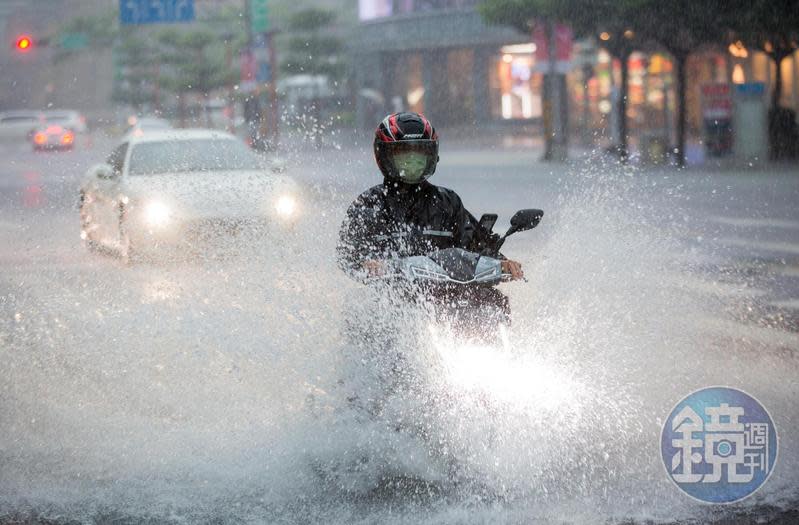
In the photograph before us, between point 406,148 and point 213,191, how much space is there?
29.4ft

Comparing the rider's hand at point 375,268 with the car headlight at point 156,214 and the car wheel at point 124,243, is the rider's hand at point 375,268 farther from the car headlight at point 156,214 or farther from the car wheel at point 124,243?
the car headlight at point 156,214

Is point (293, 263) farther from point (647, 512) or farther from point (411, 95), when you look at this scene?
point (411, 95)

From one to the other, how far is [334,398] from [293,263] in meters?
4.50

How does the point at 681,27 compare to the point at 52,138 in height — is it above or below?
above

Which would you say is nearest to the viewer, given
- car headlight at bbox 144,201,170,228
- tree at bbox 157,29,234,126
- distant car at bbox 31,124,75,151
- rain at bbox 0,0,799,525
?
rain at bbox 0,0,799,525

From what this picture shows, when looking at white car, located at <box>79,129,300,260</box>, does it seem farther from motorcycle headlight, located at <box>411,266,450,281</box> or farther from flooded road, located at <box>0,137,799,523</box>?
motorcycle headlight, located at <box>411,266,450,281</box>

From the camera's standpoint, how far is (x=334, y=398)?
542cm


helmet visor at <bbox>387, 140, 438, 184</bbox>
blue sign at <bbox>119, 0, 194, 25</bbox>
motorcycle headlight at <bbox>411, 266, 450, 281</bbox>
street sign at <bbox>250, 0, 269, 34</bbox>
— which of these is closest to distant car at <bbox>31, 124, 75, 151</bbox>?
blue sign at <bbox>119, 0, 194, 25</bbox>

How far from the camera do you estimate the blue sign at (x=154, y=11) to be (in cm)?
4050

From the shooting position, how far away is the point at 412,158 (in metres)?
5.21

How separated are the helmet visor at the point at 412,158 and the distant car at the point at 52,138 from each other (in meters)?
52.0

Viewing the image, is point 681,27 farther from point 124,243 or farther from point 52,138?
point 52,138

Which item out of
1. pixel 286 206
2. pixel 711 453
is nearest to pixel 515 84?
pixel 286 206

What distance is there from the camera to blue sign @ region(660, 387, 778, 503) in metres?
4.77
